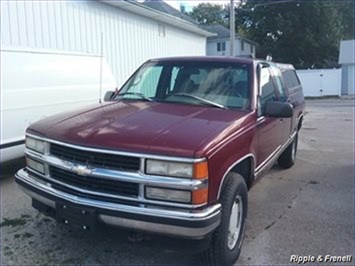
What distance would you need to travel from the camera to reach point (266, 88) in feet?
16.5

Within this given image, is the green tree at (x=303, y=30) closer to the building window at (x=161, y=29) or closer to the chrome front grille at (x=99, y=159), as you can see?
the building window at (x=161, y=29)

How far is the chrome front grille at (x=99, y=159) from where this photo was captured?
3146 millimetres

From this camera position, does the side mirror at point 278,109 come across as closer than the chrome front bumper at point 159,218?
No

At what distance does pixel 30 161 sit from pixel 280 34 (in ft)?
145

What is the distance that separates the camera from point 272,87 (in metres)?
5.40

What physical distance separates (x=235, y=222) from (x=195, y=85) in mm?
1585

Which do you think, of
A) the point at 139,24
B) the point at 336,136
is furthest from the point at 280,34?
the point at 336,136

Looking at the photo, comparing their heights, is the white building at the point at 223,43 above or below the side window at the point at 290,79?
above

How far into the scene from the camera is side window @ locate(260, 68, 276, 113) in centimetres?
469

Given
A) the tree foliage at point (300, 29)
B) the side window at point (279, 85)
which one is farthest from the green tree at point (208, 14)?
the side window at point (279, 85)

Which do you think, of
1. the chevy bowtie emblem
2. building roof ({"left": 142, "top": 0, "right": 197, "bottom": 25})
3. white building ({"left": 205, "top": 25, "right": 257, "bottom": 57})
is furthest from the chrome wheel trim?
white building ({"left": 205, "top": 25, "right": 257, "bottom": 57})

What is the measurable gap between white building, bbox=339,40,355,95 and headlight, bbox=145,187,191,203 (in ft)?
112

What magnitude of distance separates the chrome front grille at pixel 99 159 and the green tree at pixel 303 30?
42211mm

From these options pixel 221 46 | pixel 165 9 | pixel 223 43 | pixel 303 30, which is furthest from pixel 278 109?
pixel 221 46
